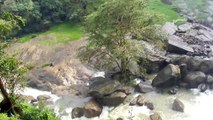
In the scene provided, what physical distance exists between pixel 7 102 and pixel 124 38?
65.4 ft

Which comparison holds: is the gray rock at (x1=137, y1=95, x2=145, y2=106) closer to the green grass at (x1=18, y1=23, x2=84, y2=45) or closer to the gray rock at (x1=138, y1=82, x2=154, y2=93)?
the gray rock at (x1=138, y1=82, x2=154, y2=93)

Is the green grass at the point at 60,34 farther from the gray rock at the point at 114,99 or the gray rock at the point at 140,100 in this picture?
the gray rock at the point at 140,100

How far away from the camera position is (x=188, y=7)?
235 feet

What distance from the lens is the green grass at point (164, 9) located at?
216ft

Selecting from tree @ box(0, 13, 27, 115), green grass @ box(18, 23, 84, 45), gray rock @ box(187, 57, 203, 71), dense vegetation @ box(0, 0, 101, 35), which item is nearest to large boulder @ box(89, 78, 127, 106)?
gray rock @ box(187, 57, 203, 71)

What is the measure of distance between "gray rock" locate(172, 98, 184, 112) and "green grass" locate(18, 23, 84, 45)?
20.8 metres

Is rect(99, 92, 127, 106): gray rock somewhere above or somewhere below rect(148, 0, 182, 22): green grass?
above

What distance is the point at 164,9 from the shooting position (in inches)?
Result: 2744

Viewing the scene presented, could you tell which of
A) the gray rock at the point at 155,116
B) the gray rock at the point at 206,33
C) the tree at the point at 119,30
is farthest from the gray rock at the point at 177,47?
the gray rock at the point at 155,116

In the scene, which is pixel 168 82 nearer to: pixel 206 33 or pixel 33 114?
pixel 206 33

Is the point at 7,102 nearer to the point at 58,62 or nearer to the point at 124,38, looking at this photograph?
the point at 124,38

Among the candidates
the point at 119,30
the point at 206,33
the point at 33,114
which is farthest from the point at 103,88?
the point at 206,33

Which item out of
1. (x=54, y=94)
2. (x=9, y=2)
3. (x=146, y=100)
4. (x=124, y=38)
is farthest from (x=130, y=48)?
(x=9, y=2)

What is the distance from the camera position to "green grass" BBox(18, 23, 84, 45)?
5612 centimetres
